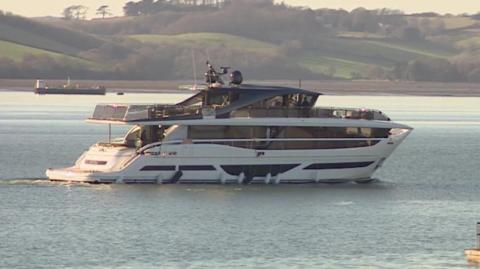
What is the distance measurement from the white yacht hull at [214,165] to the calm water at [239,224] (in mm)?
615

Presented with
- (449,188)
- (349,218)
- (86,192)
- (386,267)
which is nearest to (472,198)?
(449,188)

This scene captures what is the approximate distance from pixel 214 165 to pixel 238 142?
1.87 metres

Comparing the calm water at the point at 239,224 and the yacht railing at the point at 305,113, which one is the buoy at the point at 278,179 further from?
the yacht railing at the point at 305,113

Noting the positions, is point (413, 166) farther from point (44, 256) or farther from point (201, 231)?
point (44, 256)

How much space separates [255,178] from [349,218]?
12271mm

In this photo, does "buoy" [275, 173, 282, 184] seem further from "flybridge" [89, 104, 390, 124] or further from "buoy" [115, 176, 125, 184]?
"buoy" [115, 176, 125, 184]

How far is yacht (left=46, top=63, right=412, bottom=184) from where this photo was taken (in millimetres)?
81000

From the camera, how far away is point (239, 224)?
68.4 meters

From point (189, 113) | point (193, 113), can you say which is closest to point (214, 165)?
point (193, 113)

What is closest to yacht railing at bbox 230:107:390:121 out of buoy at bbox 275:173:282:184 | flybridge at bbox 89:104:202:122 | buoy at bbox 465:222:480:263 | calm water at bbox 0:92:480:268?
flybridge at bbox 89:104:202:122

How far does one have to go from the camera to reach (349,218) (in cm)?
7075

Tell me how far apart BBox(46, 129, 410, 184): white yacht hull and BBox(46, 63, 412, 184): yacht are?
0.05 meters

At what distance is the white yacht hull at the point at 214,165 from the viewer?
8088 cm

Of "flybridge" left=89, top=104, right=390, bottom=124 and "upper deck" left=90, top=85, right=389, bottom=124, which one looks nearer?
"flybridge" left=89, top=104, right=390, bottom=124
